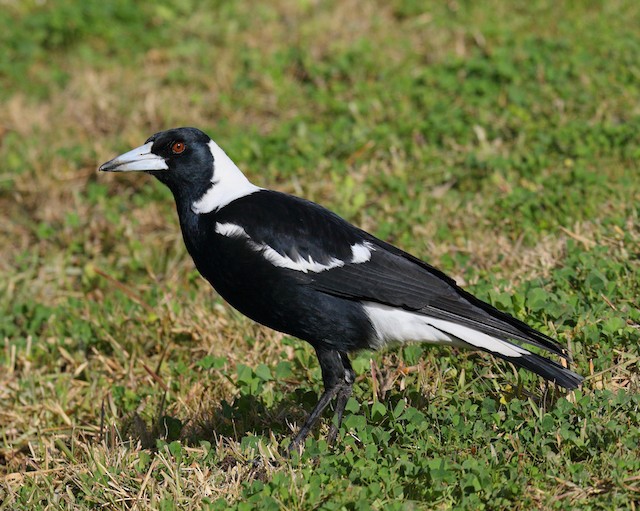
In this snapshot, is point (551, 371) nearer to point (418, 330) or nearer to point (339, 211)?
point (418, 330)

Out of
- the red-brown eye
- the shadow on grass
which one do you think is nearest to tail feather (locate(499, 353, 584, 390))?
the shadow on grass

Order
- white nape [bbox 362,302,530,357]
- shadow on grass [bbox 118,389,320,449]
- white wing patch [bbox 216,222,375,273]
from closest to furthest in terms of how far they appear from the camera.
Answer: white nape [bbox 362,302,530,357] < white wing patch [bbox 216,222,375,273] < shadow on grass [bbox 118,389,320,449]

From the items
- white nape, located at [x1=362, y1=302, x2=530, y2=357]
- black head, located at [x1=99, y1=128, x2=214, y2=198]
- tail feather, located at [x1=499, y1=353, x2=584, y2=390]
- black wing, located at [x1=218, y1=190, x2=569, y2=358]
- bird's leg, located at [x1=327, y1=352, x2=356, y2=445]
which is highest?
black head, located at [x1=99, y1=128, x2=214, y2=198]

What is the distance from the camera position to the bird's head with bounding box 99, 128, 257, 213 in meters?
3.73

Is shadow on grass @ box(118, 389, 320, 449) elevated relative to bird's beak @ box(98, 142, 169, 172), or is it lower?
lower

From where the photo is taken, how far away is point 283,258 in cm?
337

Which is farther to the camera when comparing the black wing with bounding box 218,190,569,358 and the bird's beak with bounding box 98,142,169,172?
the bird's beak with bounding box 98,142,169,172

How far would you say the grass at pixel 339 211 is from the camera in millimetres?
3076

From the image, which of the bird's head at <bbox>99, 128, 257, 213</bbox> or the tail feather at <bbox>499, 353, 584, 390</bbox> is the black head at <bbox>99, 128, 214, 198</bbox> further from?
the tail feather at <bbox>499, 353, 584, 390</bbox>

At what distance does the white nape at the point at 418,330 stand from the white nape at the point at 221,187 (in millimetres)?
686

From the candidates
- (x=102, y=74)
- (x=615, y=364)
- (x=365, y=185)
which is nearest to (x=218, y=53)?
(x=102, y=74)

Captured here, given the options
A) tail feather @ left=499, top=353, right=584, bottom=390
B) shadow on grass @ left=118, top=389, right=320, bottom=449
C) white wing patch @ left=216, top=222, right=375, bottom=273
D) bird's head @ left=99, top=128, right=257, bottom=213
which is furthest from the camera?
bird's head @ left=99, top=128, right=257, bottom=213

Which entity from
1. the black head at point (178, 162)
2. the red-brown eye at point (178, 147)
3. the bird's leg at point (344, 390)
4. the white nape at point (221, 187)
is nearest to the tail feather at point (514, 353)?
the bird's leg at point (344, 390)

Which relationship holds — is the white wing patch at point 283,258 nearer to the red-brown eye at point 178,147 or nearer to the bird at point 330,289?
the bird at point 330,289
